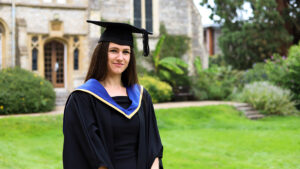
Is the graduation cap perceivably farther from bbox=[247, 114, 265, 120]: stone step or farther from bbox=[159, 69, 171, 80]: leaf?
bbox=[159, 69, 171, 80]: leaf

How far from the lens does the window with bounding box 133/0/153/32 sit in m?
19.5

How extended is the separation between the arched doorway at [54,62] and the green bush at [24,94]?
377 centimetres

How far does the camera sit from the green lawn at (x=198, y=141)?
23.0 feet

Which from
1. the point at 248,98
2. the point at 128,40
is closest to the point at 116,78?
the point at 128,40

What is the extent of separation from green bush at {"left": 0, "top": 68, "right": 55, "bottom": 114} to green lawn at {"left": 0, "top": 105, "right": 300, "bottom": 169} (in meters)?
2.33

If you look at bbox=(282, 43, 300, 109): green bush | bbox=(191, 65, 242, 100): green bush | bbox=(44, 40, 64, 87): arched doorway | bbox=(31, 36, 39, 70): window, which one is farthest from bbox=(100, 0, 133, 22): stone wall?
bbox=(282, 43, 300, 109): green bush

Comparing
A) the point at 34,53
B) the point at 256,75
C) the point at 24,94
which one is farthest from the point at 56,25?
the point at 256,75

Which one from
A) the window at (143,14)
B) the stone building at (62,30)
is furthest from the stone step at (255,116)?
the window at (143,14)

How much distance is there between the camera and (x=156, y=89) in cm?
1672

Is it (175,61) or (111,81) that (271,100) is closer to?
(175,61)

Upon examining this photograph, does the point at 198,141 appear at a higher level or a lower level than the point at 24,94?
lower

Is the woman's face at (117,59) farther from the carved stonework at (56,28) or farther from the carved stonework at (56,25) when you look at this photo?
the carved stonework at (56,25)

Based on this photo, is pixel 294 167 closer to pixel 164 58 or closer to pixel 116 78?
pixel 116 78

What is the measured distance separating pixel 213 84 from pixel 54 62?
8.37 metres
